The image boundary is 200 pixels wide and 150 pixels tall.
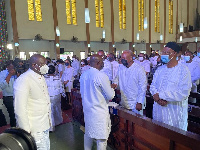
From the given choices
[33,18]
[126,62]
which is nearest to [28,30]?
[33,18]

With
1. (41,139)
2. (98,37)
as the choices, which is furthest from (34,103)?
(98,37)

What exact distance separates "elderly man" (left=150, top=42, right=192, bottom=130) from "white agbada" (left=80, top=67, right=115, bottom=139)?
2.61ft

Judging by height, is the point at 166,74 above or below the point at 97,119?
above

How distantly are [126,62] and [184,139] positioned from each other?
6.08 feet

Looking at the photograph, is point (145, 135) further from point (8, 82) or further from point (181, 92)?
point (8, 82)

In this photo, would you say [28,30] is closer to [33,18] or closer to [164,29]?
[33,18]

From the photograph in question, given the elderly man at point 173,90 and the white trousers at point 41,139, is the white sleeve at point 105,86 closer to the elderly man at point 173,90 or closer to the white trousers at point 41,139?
the elderly man at point 173,90

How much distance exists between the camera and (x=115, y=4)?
19.5 m

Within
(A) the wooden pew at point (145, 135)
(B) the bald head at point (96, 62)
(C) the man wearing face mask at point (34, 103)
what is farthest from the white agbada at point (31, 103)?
(A) the wooden pew at point (145, 135)

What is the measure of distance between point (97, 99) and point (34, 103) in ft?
3.00

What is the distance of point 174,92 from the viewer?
7.93 feet

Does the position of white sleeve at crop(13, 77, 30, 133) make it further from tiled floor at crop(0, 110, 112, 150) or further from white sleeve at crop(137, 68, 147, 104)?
white sleeve at crop(137, 68, 147, 104)

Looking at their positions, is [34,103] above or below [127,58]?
below

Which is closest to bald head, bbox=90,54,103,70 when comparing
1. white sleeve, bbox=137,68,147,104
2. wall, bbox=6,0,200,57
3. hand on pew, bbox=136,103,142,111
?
white sleeve, bbox=137,68,147,104
